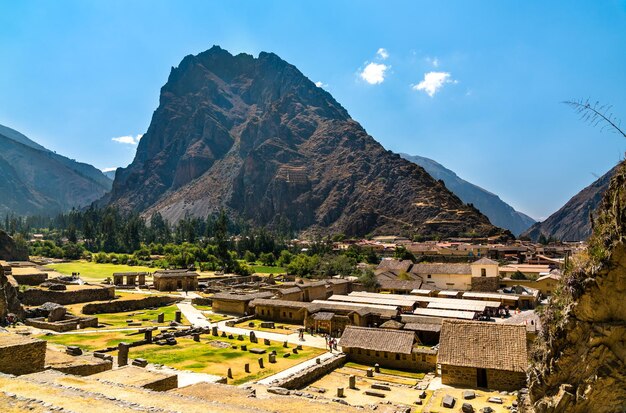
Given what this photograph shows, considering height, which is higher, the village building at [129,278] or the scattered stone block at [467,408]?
the village building at [129,278]

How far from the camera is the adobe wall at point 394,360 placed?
29.7 meters

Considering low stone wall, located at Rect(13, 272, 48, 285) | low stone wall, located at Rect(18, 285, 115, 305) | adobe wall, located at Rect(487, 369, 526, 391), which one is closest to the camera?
adobe wall, located at Rect(487, 369, 526, 391)

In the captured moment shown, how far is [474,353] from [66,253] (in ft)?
343

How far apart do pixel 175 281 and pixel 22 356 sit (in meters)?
50.6

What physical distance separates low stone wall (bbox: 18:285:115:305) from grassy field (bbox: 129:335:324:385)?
21.8 m

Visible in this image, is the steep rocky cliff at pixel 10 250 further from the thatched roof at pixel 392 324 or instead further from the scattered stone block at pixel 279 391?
the scattered stone block at pixel 279 391

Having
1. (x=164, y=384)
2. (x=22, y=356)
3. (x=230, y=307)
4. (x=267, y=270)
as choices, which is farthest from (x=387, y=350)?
(x=267, y=270)

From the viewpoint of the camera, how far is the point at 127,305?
52094 mm

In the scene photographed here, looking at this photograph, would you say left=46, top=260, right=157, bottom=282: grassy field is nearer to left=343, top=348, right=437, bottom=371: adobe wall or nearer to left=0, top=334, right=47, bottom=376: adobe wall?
left=343, top=348, right=437, bottom=371: adobe wall

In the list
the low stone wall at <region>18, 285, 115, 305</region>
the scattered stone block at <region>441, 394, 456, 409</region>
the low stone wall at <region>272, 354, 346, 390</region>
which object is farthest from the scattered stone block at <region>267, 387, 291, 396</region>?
the low stone wall at <region>18, 285, 115, 305</region>

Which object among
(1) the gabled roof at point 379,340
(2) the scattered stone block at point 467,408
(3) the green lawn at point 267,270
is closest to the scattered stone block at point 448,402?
(2) the scattered stone block at point 467,408

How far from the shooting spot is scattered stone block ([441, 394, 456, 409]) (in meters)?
21.1

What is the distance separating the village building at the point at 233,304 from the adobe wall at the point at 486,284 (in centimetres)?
3286

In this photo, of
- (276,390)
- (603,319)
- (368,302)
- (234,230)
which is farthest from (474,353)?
(234,230)
